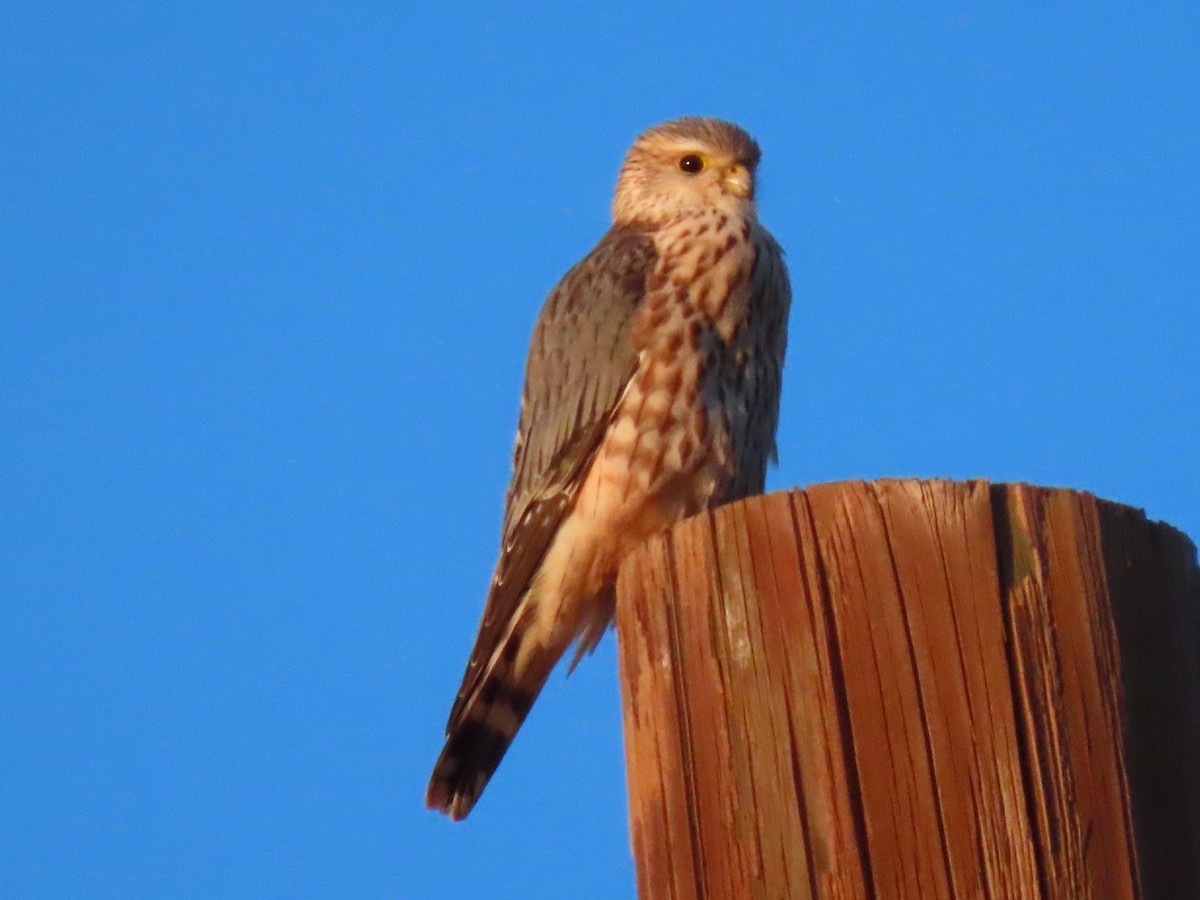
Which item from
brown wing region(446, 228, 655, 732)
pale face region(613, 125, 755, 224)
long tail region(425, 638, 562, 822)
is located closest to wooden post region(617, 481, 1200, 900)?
long tail region(425, 638, 562, 822)

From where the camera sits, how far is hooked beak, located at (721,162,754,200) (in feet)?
16.6

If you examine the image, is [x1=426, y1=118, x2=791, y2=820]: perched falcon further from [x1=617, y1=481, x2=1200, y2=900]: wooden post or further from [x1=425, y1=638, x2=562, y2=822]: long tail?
[x1=617, y1=481, x2=1200, y2=900]: wooden post

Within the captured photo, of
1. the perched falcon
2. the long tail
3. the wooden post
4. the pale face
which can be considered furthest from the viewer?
the pale face

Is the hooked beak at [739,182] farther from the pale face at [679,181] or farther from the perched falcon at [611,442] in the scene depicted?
the perched falcon at [611,442]

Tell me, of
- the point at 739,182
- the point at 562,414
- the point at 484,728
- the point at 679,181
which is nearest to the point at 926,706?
the point at 484,728

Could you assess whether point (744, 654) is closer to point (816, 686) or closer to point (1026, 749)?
point (816, 686)

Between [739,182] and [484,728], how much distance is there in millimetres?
1919

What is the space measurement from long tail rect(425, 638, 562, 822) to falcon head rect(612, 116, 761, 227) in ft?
4.76

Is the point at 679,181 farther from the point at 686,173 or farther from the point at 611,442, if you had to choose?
the point at 611,442

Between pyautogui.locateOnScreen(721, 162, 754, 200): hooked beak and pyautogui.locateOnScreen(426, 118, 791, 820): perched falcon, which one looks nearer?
pyautogui.locateOnScreen(426, 118, 791, 820): perched falcon

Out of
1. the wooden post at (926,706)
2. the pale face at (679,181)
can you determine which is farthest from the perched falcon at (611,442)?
the wooden post at (926,706)

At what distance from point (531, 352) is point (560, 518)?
64 centimetres

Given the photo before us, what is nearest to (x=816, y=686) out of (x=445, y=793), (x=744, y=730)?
(x=744, y=730)

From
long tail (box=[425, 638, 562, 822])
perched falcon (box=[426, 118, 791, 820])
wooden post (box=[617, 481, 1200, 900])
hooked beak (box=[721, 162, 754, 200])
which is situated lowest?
wooden post (box=[617, 481, 1200, 900])
